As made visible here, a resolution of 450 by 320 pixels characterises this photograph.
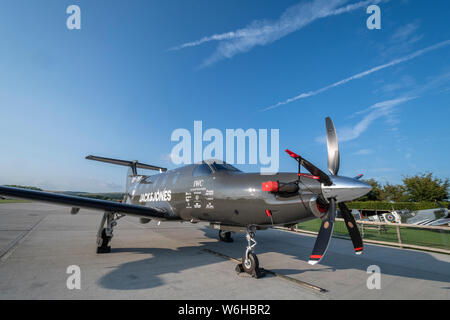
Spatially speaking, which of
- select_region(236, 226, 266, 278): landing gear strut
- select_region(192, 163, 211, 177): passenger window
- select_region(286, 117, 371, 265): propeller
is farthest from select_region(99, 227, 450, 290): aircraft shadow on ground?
select_region(192, 163, 211, 177): passenger window

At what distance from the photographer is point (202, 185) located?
7320 mm

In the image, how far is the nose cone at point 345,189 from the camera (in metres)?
4.41

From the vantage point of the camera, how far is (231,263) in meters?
7.21

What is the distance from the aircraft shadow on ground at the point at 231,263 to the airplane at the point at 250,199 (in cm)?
135

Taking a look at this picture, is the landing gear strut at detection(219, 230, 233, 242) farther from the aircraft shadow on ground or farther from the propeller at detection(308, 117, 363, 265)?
the propeller at detection(308, 117, 363, 265)

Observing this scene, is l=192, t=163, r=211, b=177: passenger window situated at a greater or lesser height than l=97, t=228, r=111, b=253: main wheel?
greater

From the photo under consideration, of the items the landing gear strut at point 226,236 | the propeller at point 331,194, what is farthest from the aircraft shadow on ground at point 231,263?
the propeller at point 331,194

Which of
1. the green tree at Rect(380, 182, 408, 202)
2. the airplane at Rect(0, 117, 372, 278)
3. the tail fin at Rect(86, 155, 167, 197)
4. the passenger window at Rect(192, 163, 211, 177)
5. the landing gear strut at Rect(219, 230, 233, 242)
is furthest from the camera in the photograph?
the green tree at Rect(380, 182, 408, 202)

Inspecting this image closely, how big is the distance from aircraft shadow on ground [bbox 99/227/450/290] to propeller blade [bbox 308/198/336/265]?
7.89 feet

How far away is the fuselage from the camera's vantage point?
Answer: 495 cm

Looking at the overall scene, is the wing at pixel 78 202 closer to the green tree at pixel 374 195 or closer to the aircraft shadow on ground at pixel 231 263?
the aircraft shadow on ground at pixel 231 263

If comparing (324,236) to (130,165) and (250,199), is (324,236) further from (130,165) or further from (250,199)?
Answer: (130,165)

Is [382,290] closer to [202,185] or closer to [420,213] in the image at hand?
[202,185]
